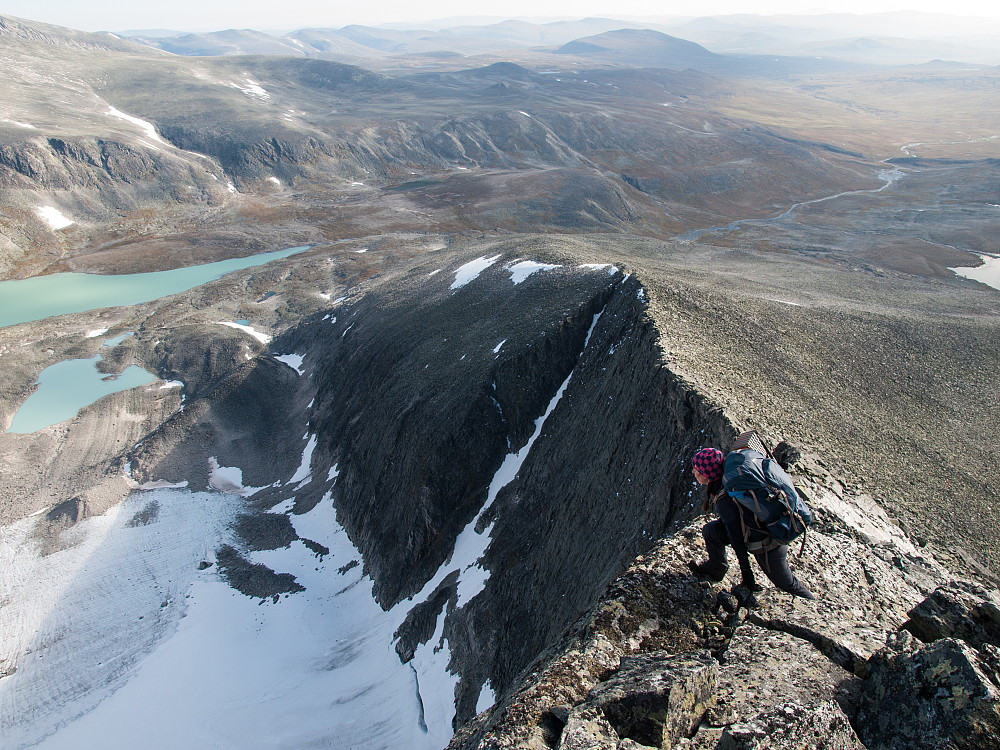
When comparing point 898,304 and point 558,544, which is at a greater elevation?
point 898,304

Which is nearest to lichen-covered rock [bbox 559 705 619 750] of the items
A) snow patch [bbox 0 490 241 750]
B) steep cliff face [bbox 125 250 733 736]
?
steep cliff face [bbox 125 250 733 736]

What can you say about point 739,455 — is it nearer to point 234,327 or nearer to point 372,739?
point 372,739

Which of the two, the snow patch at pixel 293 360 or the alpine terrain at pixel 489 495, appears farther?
the snow patch at pixel 293 360

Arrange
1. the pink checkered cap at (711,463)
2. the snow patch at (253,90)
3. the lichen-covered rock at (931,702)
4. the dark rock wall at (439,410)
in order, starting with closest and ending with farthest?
the lichen-covered rock at (931,702) → the pink checkered cap at (711,463) → the dark rock wall at (439,410) → the snow patch at (253,90)

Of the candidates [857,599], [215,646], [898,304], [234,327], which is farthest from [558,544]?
[234,327]

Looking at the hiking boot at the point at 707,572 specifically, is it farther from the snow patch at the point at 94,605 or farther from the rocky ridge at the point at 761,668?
the snow patch at the point at 94,605

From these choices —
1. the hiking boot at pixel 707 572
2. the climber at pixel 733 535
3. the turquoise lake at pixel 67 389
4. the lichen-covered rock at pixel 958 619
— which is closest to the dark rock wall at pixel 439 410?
the hiking boot at pixel 707 572

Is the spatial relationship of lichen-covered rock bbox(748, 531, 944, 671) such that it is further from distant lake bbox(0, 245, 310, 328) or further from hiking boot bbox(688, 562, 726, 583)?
distant lake bbox(0, 245, 310, 328)

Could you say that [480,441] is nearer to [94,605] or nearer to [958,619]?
[958,619]

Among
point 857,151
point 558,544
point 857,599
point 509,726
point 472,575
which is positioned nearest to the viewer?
point 509,726
